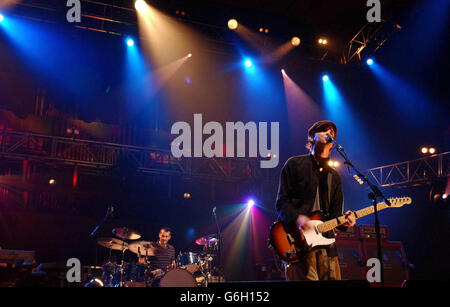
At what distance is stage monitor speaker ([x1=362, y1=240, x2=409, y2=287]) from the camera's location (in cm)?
801

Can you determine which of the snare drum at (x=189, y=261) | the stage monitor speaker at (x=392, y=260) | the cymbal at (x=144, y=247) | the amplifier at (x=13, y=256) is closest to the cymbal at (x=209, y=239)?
the snare drum at (x=189, y=261)

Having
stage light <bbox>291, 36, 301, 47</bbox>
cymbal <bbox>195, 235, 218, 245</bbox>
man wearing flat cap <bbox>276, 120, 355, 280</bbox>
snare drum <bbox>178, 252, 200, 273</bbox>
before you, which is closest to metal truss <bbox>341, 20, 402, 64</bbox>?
stage light <bbox>291, 36, 301, 47</bbox>

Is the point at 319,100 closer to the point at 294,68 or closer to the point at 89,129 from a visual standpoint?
the point at 294,68

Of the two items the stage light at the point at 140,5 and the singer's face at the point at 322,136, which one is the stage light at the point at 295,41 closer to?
the stage light at the point at 140,5

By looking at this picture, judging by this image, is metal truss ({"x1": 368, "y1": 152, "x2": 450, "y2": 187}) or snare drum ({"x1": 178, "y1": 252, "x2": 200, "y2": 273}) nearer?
snare drum ({"x1": 178, "y1": 252, "x2": 200, "y2": 273})

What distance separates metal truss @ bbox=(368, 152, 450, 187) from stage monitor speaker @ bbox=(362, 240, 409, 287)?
4232mm

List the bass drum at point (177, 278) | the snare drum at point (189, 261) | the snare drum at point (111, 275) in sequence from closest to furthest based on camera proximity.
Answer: the bass drum at point (177, 278), the snare drum at point (111, 275), the snare drum at point (189, 261)

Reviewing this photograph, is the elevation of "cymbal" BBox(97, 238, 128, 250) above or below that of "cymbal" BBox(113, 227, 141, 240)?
below

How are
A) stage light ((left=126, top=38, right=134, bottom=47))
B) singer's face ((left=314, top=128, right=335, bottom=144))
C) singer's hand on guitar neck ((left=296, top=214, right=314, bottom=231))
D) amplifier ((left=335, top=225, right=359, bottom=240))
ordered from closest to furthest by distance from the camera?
1. singer's hand on guitar neck ((left=296, top=214, right=314, bottom=231))
2. singer's face ((left=314, top=128, right=335, bottom=144))
3. amplifier ((left=335, top=225, right=359, bottom=240))
4. stage light ((left=126, top=38, right=134, bottom=47))

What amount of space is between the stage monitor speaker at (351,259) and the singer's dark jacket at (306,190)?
4.70 m

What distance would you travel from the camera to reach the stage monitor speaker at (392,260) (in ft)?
26.3

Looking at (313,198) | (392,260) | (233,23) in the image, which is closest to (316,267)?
(313,198)

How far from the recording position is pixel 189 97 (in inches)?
577

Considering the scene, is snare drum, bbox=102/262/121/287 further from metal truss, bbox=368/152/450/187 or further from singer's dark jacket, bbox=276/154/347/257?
metal truss, bbox=368/152/450/187
